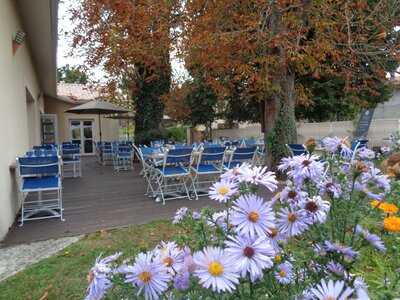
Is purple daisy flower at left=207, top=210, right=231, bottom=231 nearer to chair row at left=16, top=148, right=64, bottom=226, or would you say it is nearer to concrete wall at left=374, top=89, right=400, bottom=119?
chair row at left=16, top=148, right=64, bottom=226

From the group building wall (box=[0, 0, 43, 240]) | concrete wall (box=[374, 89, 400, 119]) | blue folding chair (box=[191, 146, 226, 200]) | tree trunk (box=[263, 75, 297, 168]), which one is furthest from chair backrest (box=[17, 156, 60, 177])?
concrete wall (box=[374, 89, 400, 119])

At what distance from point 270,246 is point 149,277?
331 millimetres

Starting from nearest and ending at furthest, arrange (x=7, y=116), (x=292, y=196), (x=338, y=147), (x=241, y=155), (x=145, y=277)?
1. (x=145, y=277)
2. (x=292, y=196)
3. (x=338, y=147)
4. (x=7, y=116)
5. (x=241, y=155)

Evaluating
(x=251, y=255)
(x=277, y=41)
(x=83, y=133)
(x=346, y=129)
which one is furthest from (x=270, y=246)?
(x=83, y=133)

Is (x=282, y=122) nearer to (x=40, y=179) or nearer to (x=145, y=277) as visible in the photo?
(x=40, y=179)

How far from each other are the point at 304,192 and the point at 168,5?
9533 mm

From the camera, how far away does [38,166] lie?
233 inches

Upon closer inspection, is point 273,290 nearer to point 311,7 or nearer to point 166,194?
point 166,194

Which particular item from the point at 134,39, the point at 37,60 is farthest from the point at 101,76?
the point at 134,39

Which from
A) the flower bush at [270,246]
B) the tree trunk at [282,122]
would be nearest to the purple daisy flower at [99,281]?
the flower bush at [270,246]

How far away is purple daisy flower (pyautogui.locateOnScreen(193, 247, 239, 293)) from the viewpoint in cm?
93

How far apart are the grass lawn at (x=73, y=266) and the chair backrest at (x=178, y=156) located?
1873mm

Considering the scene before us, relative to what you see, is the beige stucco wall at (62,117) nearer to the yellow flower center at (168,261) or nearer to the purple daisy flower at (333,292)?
the yellow flower center at (168,261)

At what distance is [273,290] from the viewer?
116cm
